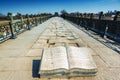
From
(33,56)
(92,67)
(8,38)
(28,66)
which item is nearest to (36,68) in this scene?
(28,66)

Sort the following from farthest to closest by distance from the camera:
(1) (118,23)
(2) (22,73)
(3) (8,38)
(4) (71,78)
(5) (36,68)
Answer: (3) (8,38) → (1) (118,23) → (5) (36,68) → (2) (22,73) → (4) (71,78)

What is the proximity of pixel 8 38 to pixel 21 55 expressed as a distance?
368cm

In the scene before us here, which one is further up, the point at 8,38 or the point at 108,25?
the point at 108,25

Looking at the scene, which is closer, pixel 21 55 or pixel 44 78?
pixel 44 78

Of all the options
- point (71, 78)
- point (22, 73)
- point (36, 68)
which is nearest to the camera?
point (71, 78)

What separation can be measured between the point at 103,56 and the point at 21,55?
354 cm

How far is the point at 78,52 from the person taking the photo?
12.8 feet

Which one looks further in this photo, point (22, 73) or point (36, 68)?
point (36, 68)

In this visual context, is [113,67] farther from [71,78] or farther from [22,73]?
[22,73]

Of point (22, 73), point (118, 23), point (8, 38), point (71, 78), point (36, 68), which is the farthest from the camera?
point (8, 38)

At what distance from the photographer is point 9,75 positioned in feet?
11.2

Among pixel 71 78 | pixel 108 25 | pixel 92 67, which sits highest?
pixel 108 25

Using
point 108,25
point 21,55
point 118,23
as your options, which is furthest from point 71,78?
point 108,25

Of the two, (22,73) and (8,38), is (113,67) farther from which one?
(8,38)
